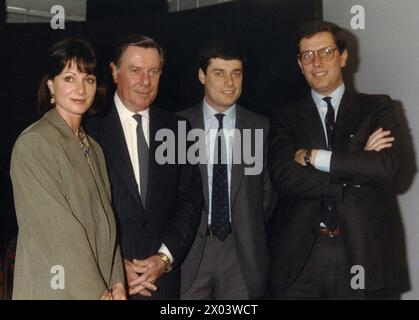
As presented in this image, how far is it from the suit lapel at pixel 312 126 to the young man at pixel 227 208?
10.2 inches

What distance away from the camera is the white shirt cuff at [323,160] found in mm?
2631

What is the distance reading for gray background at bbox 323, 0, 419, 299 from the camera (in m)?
3.48

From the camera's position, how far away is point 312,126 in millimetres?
2771

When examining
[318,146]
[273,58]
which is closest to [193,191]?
[318,146]

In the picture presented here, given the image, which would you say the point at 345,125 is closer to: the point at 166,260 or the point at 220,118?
the point at 220,118

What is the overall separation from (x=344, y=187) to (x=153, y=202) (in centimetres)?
86

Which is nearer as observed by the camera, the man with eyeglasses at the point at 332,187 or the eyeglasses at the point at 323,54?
the man with eyeglasses at the point at 332,187

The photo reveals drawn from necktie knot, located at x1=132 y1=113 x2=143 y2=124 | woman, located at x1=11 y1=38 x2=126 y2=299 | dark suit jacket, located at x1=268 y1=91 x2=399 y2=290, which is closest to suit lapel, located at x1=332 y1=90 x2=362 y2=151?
dark suit jacket, located at x1=268 y1=91 x2=399 y2=290

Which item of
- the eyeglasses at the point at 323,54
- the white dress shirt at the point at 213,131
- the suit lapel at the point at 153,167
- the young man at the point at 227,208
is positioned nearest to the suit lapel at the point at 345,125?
the eyeglasses at the point at 323,54

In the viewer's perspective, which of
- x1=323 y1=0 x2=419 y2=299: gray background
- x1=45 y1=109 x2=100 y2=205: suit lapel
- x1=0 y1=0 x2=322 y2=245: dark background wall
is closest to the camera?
x1=45 y1=109 x2=100 y2=205: suit lapel

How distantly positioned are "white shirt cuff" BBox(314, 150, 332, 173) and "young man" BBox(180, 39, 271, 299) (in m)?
0.35

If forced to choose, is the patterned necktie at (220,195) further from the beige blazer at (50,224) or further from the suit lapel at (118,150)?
the beige blazer at (50,224)

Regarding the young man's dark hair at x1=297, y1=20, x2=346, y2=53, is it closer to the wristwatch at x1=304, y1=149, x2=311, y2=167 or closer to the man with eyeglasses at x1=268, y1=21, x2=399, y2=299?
the man with eyeglasses at x1=268, y1=21, x2=399, y2=299
